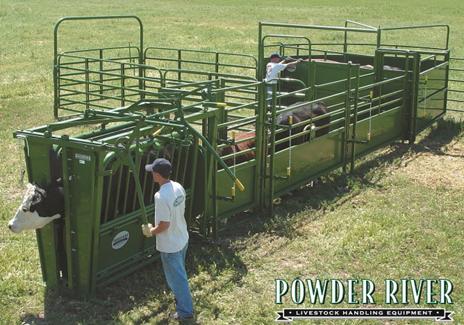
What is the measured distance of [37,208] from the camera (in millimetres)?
5777

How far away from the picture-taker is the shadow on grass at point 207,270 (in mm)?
5809

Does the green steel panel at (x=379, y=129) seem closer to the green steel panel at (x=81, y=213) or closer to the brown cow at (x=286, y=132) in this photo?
the brown cow at (x=286, y=132)

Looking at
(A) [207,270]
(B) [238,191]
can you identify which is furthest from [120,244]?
(B) [238,191]

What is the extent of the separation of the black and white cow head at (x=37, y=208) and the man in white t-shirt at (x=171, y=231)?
0.85 m

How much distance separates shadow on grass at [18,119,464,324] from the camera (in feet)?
Result: 19.1

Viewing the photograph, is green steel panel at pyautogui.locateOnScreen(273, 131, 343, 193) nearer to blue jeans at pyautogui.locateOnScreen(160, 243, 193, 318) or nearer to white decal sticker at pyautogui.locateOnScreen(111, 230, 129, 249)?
white decal sticker at pyautogui.locateOnScreen(111, 230, 129, 249)

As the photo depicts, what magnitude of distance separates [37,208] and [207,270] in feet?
5.75

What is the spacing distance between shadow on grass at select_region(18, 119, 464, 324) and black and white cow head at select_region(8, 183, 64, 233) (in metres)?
0.73

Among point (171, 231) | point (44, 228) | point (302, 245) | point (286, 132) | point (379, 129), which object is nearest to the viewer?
point (171, 231)

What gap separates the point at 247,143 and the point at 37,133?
284 centimetres

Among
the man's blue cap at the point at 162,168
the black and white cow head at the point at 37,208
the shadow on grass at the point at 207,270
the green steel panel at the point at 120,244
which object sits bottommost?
the shadow on grass at the point at 207,270

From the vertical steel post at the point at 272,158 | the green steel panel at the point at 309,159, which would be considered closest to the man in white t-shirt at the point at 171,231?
the vertical steel post at the point at 272,158

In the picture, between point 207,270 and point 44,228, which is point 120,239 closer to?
point 44,228

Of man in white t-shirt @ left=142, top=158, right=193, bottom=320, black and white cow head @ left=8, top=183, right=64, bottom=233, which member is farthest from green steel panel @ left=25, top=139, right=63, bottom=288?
man in white t-shirt @ left=142, top=158, right=193, bottom=320
